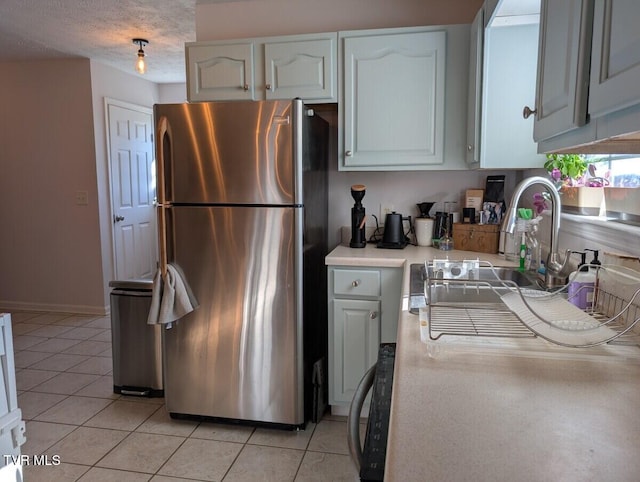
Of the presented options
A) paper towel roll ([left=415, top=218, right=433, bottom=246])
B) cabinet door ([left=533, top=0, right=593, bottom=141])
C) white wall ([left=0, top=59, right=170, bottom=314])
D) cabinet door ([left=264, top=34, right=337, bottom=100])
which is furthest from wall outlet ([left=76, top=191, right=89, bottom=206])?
cabinet door ([left=533, top=0, right=593, bottom=141])

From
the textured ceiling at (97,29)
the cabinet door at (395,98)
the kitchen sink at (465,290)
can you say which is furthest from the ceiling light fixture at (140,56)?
the kitchen sink at (465,290)

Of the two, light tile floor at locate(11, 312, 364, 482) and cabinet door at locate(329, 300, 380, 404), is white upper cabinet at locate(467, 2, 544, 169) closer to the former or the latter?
cabinet door at locate(329, 300, 380, 404)

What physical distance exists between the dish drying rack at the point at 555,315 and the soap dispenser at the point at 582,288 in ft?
0.04

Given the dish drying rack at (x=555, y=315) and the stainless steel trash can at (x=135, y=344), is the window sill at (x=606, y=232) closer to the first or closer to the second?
the dish drying rack at (x=555, y=315)

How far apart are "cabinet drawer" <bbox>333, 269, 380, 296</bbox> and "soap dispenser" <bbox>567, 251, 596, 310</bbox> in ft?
3.19

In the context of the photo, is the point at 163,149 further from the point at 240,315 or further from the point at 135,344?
the point at 135,344

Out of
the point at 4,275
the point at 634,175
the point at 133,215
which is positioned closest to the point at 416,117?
the point at 634,175

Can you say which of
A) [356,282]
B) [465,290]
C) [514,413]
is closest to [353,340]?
[356,282]

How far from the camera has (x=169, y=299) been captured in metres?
2.21

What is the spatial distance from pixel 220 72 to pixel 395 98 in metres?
0.97

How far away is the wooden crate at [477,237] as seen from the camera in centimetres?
240

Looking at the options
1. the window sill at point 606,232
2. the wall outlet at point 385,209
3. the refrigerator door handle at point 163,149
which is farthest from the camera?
the wall outlet at point 385,209

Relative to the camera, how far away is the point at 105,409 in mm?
2553

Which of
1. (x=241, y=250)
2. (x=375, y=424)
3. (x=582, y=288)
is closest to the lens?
(x=375, y=424)
